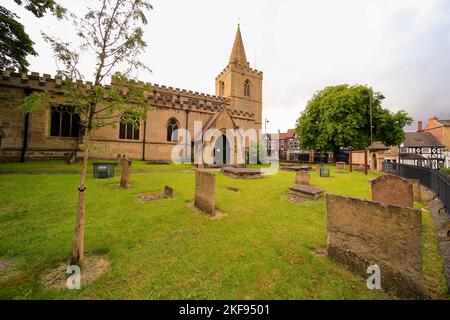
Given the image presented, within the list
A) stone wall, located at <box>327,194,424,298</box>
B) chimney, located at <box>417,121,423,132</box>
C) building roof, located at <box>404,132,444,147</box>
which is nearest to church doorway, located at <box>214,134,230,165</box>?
stone wall, located at <box>327,194,424,298</box>

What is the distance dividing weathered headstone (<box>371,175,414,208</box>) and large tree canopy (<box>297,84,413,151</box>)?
24759 millimetres

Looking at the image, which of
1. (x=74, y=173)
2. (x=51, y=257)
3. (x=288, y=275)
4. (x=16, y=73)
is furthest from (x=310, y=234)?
(x=16, y=73)

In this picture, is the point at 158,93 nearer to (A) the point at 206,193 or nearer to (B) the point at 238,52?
(B) the point at 238,52

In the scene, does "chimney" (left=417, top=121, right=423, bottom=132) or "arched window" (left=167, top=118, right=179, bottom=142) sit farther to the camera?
"chimney" (left=417, top=121, right=423, bottom=132)

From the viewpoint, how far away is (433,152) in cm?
4156

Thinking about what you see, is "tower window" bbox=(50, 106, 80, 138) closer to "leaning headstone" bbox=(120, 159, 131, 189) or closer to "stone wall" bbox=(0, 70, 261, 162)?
"stone wall" bbox=(0, 70, 261, 162)

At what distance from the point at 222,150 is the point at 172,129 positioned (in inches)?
302

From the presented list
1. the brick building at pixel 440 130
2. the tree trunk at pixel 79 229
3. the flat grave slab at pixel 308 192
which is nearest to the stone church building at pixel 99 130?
the tree trunk at pixel 79 229

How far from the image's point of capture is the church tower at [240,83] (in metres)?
36.4

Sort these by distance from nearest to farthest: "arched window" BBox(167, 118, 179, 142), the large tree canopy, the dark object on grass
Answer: the dark object on grass < "arched window" BBox(167, 118, 179, 142) < the large tree canopy

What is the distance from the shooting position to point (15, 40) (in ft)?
46.4

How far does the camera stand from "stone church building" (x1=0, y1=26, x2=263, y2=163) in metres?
16.1
